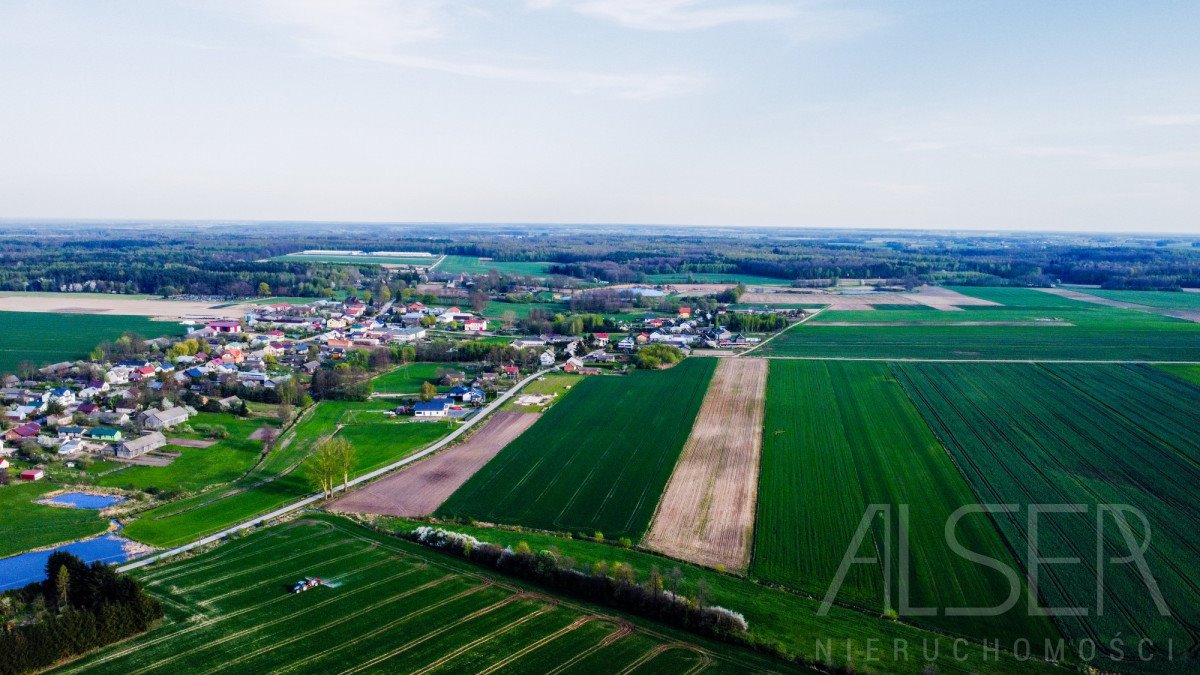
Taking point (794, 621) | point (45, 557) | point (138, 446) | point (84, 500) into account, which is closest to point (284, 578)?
point (45, 557)

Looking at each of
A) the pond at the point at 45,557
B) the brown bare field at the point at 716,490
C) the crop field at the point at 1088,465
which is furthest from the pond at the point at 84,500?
the crop field at the point at 1088,465

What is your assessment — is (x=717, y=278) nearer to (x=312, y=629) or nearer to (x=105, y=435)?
(x=105, y=435)

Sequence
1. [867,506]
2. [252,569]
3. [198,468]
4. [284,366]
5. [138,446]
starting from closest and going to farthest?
[252,569], [867,506], [198,468], [138,446], [284,366]

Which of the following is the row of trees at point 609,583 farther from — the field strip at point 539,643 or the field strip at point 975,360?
the field strip at point 975,360

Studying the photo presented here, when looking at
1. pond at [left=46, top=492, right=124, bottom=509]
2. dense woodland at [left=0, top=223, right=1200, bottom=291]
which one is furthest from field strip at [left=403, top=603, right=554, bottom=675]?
dense woodland at [left=0, top=223, right=1200, bottom=291]

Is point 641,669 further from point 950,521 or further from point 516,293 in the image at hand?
point 516,293

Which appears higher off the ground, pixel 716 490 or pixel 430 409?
pixel 430 409
